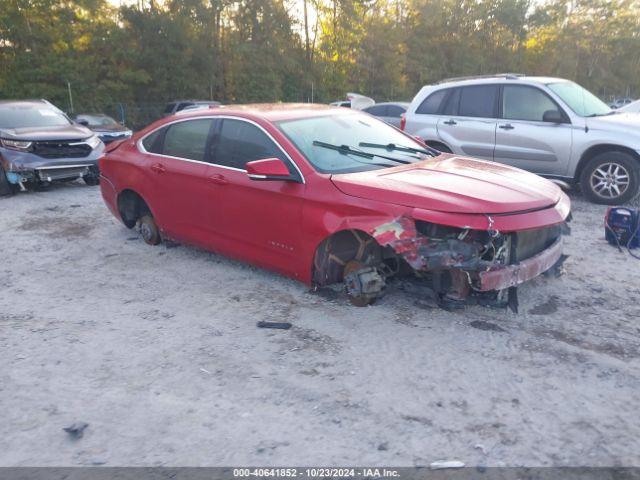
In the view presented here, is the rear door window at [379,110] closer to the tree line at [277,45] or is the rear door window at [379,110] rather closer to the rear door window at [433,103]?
the rear door window at [433,103]

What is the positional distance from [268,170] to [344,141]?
2.98ft

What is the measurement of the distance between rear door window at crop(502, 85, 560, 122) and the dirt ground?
3.43 metres

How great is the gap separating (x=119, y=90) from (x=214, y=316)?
82.9ft

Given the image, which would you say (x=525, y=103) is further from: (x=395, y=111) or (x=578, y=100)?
(x=395, y=111)

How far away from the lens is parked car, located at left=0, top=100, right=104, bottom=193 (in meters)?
9.45

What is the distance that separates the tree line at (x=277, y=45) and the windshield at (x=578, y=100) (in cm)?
2227

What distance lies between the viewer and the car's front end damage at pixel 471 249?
3.94 meters

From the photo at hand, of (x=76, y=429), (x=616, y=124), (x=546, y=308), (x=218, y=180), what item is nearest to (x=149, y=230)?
(x=218, y=180)

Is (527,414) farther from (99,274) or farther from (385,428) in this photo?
(99,274)

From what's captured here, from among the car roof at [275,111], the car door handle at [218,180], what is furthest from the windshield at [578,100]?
the car door handle at [218,180]

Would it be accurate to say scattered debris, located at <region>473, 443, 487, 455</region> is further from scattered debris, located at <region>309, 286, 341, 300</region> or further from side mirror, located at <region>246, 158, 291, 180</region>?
side mirror, located at <region>246, 158, 291, 180</region>

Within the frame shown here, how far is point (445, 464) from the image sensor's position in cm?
272

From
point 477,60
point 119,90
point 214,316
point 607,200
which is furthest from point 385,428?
point 477,60

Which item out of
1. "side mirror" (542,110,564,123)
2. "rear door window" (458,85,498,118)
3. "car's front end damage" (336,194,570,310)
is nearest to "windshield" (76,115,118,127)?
"rear door window" (458,85,498,118)
